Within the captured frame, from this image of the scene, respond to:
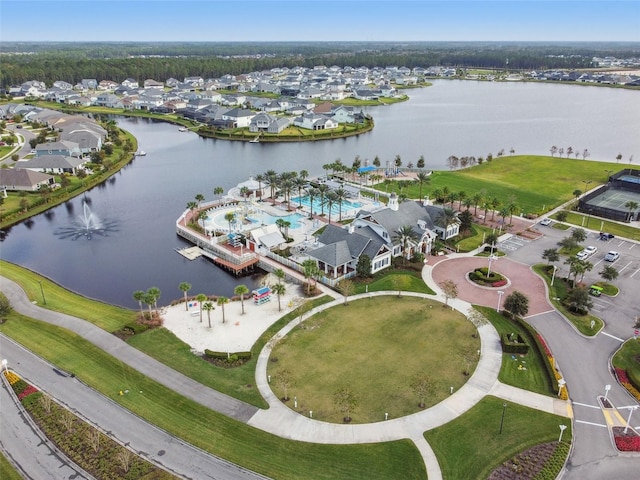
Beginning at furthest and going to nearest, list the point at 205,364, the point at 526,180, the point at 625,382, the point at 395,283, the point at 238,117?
the point at 238,117 < the point at 526,180 < the point at 395,283 < the point at 205,364 < the point at 625,382

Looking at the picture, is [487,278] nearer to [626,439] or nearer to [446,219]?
[446,219]

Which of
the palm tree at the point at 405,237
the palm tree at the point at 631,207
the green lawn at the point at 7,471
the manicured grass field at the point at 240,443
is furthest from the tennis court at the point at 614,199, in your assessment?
the green lawn at the point at 7,471

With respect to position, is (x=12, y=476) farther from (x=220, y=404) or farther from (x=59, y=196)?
(x=59, y=196)

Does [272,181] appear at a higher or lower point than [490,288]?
higher

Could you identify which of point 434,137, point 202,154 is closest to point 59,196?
point 202,154

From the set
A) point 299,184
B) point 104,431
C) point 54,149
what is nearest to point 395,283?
point 299,184

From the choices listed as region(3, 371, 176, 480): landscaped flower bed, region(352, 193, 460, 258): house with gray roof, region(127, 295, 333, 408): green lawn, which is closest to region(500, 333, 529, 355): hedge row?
region(352, 193, 460, 258): house with gray roof

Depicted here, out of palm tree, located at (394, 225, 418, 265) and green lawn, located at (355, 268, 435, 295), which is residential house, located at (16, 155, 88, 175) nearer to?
palm tree, located at (394, 225, 418, 265)

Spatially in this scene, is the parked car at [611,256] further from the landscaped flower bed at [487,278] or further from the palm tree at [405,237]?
the palm tree at [405,237]
